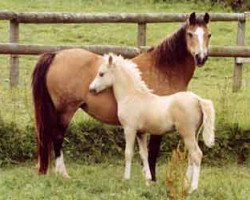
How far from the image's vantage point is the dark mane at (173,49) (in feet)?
28.2

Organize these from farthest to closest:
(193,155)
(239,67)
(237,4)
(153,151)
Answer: (237,4) < (239,67) < (153,151) < (193,155)

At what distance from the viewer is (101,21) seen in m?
11.8

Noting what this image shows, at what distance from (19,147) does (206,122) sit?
265 cm

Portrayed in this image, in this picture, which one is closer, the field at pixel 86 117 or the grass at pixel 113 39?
the field at pixel 86 117

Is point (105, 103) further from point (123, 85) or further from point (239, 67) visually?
point (239, 67)

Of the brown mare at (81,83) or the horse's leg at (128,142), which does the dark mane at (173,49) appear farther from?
the horse's leg at (128,142)

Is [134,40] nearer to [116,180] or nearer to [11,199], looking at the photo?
[116,180]

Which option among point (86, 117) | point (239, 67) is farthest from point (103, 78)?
point (239, 67)

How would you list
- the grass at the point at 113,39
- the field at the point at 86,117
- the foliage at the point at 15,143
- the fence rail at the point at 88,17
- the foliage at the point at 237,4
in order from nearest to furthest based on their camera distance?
→ the field at the point at 86,117 < the foliage at the point at 15,143 < the grass at the point at 113,39 < the fence rail at the point at 88,17 < the foliage at the point at 237,4

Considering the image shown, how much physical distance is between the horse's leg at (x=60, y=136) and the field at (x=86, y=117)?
0.68ft

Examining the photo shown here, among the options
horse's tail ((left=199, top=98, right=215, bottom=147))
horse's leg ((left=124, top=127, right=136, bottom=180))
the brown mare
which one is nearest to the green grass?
horse's leg ((left=124, top=127, right=136, bottom=180))

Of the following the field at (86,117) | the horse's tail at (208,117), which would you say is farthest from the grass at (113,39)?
the horse's tail at (208,117)

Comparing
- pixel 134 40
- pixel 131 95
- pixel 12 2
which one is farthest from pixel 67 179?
pixel 12 2

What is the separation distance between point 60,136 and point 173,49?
1489mm
